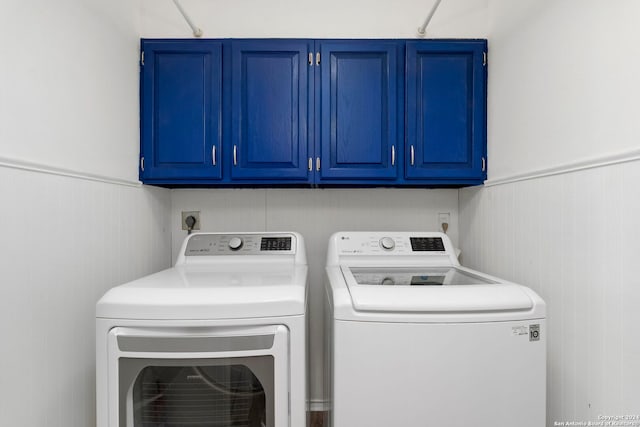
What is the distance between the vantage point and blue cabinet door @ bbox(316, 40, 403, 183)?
1763 mm

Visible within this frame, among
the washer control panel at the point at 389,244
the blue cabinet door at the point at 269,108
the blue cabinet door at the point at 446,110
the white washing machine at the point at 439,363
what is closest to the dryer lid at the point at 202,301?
the white washing machine at the point at 439,363

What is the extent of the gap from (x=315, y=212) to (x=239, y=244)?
0.54 metres

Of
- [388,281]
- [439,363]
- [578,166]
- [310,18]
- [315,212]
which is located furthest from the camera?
[315,212]

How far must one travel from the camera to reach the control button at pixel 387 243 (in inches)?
70.7

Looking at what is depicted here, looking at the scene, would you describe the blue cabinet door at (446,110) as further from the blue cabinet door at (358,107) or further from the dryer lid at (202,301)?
the dryer lid at (202,301)

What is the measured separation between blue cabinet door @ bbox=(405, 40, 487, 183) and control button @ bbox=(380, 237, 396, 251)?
0.36 metres

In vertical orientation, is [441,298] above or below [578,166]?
below

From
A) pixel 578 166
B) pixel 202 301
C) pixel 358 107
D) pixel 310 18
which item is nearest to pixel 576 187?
pixel 578 166

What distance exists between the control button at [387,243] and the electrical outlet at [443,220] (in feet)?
1.55

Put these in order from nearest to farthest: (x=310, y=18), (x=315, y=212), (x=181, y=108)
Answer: (x=181, y=108) → (x=310, y=18) → (x=315, y=212)

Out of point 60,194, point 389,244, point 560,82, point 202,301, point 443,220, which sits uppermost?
point 560,82

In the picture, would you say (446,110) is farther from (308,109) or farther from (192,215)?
(192,215)

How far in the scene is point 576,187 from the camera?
1.17 m

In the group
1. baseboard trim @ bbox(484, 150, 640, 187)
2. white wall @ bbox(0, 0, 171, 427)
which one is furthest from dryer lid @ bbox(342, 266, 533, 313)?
white wall @ bbox(0, 0, 171, 427)
